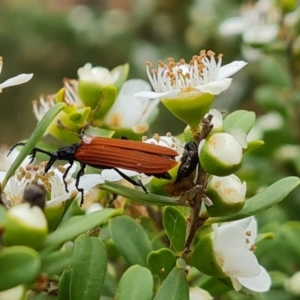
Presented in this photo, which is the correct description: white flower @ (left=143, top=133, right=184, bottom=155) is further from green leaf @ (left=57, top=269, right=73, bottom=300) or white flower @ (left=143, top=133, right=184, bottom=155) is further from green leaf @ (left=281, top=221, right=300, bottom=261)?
green leaf @ (left=281, top=221, right=300, bottom=261)

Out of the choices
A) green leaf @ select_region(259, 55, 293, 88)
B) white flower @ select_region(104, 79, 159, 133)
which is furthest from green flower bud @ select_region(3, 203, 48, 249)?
green leaf @ select_region(259, 55, 293, 88)

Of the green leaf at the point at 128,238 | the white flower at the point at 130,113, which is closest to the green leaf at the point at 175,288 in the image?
the green leaf at the point at 128,238

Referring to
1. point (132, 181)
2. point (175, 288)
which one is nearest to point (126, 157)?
point (132, 181)

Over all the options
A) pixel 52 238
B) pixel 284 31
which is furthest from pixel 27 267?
pixel 284 31

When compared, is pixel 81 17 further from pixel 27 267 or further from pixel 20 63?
pixel 27 267

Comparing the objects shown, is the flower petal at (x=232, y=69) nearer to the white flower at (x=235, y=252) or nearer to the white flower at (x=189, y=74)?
the white flower at (x=189, y=74)

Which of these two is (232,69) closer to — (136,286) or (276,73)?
(136,286)
